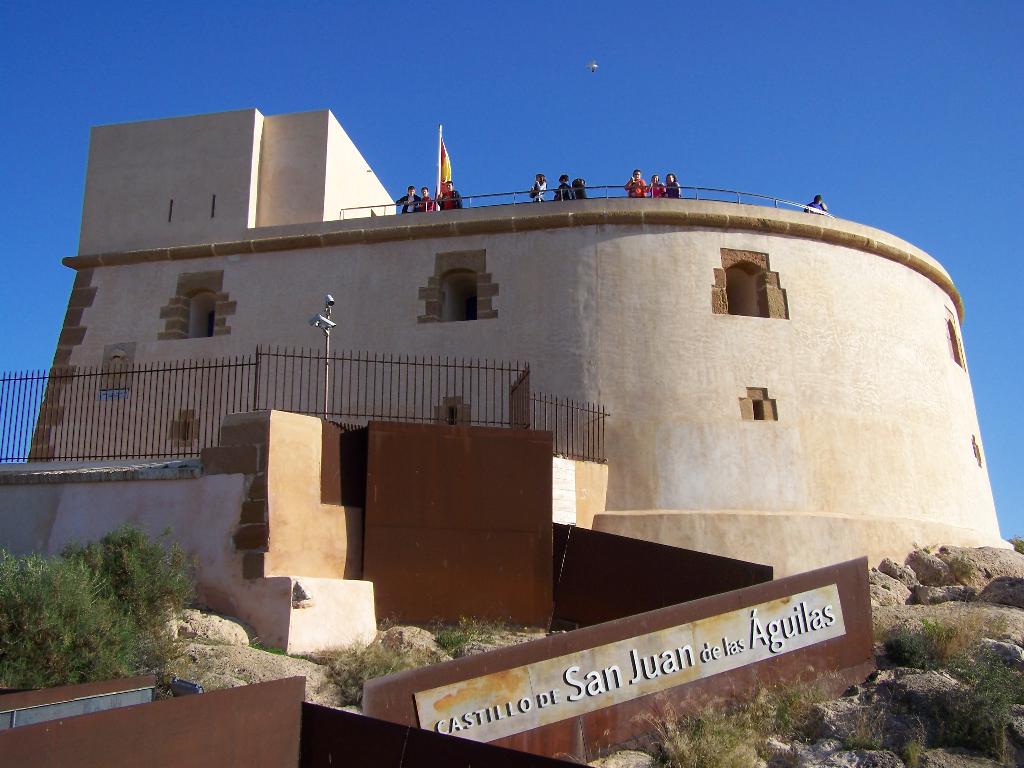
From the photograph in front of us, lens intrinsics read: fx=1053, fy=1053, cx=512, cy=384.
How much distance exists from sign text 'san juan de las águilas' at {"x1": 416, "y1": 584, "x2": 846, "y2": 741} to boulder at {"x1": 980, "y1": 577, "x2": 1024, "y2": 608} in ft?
13.3

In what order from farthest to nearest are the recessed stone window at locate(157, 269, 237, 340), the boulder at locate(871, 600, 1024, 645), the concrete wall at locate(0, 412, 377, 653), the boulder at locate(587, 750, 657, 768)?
the recessed stone window at locate(157, 269, 237, 340), the boulder at locate(871, 600, 1024, 645), the concrete wall at locate(0, 412, 377, 653), the boulder at locate(587, 750, 657, 768)

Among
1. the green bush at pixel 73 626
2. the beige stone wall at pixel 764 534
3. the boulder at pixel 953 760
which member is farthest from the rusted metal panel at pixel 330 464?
the boulder at pixel 953 760

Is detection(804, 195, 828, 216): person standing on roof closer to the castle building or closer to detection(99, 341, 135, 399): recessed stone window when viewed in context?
the castle building

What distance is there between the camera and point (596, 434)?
15.0m

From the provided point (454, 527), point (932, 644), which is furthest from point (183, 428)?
point (932, 644)

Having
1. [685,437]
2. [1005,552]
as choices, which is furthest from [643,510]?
[1005,552]

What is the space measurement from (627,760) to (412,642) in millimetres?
3061

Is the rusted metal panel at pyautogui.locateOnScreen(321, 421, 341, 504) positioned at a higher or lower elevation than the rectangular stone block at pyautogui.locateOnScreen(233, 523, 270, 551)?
higher

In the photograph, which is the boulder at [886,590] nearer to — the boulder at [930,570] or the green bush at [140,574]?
the boulder at [930,570]

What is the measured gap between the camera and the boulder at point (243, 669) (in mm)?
8508

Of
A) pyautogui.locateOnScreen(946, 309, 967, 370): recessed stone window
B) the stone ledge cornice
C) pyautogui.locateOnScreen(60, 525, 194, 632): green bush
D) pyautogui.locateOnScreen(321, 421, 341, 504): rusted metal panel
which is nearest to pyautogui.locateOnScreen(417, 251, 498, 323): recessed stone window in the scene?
the stone ledge cornice

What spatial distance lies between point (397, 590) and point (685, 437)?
17.5 ft

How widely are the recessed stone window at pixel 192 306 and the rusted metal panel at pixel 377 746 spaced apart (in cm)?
1180

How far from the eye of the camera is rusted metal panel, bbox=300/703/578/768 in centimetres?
543
